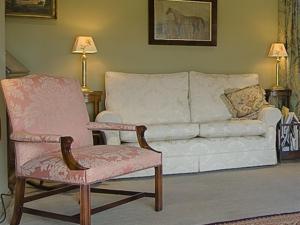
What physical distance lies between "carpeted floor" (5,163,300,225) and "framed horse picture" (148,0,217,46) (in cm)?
177

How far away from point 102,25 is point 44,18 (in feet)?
2.12

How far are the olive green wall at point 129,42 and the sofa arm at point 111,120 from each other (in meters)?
0.95

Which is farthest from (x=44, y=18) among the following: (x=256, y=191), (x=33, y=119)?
(x=256, y=191)

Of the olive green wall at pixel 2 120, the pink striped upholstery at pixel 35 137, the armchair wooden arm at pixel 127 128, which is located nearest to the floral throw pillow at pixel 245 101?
the armchair wooden arm at pixel 127 128

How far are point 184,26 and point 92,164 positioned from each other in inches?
125

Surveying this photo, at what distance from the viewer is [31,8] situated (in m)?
4.72

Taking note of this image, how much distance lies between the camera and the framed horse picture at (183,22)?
5.29 meters

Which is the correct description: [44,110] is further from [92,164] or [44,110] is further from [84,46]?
[84,46]

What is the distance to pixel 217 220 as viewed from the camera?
295cm

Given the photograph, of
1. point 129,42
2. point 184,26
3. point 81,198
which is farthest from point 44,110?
point 184,26

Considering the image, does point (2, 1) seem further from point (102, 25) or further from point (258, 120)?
point (258, 120)

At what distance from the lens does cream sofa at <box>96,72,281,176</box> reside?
14.3ft

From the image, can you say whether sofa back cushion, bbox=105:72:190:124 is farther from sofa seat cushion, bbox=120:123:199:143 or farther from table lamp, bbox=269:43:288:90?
table lamp, bbox=269:43:288:90

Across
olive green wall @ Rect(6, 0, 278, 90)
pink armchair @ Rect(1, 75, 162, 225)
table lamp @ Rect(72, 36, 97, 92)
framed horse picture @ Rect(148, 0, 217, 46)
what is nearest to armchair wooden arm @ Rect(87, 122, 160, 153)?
pink armchair @ Rect(1, 75, 162, 225)
